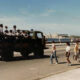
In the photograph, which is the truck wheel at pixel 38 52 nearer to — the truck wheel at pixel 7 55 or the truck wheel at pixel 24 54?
the truck wheel at pixel 24 54

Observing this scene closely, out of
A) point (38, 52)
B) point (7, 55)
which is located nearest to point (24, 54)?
point (38, 52)

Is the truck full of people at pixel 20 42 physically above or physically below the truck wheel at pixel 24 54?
above

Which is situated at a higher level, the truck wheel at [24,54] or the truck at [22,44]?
the truck at [22,44]

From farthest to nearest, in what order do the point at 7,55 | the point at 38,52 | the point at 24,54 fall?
the point at 38,52, the point at 24,54, the point at 7,55

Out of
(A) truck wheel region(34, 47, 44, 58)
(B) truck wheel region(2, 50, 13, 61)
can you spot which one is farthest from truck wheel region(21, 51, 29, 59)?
(B) truck wheel region(2, 50, 13, 61)

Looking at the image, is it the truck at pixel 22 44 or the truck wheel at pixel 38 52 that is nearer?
the truck at pixel 22 44

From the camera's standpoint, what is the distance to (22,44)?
68.4 feet

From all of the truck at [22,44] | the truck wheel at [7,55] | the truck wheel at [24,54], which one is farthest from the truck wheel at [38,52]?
the truck wheel at [7,55]

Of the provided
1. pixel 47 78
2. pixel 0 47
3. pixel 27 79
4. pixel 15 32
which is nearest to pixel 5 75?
pixel 27 79

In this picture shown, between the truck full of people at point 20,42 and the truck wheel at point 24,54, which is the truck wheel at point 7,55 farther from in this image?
the truck wheel at point 24,54

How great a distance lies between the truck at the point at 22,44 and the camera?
1934 cm

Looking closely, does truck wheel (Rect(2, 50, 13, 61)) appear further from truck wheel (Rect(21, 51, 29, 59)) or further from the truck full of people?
truck wheel (Rect(21, 51, 29, 59))

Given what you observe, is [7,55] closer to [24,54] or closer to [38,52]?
[24,54]

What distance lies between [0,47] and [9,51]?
3.05ft
